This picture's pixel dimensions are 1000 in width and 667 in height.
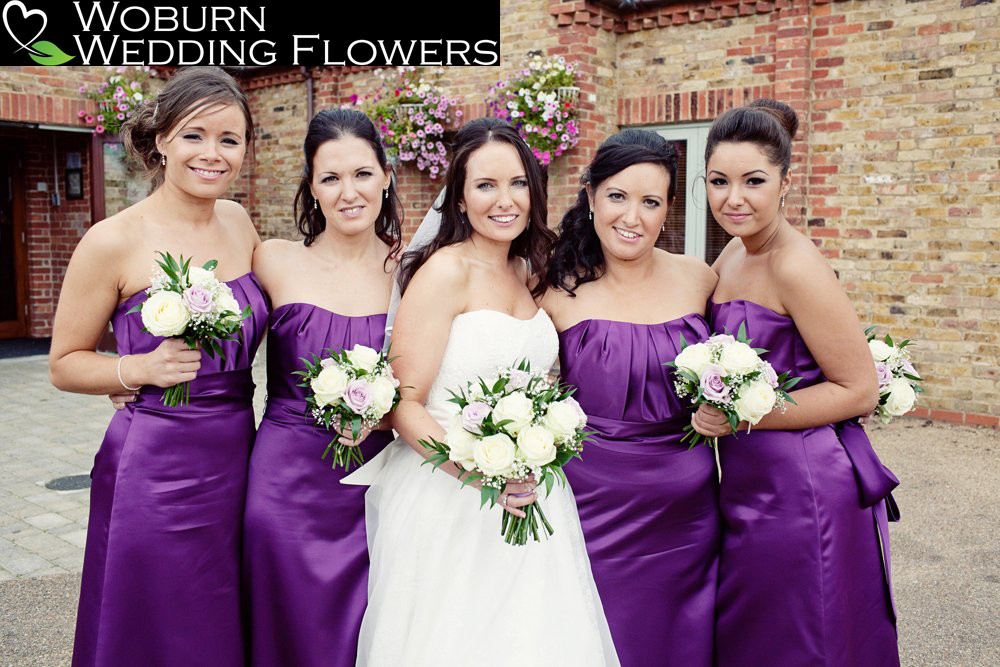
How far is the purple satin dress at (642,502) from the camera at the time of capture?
115 inches

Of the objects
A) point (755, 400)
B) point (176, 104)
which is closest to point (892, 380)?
point (755, 400)

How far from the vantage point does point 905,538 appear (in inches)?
199

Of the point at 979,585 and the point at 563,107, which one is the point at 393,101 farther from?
the point at 979,585

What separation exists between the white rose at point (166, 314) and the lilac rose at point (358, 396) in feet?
1.71

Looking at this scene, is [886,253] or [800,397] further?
[886,253]

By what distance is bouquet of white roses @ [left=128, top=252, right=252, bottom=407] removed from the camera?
2.50 m

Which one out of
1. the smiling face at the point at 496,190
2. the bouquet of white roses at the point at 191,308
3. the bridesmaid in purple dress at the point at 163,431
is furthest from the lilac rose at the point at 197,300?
the smiling face at the point at 496,190

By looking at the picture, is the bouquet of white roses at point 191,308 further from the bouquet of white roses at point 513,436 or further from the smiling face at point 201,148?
the bouquet of white roses at point 513,436

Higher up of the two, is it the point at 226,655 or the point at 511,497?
the point at 511,497

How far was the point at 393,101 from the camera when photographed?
10.0m

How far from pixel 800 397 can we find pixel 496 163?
1287 millimetres

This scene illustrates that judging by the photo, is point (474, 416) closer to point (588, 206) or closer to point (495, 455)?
point (495, 455)

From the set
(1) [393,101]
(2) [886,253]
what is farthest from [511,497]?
(1) [393,101]

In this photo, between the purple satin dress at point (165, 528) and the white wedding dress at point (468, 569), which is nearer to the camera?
the white wedding dress at point (468, 569)
